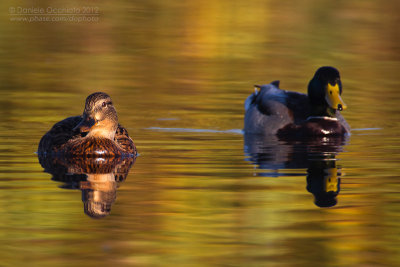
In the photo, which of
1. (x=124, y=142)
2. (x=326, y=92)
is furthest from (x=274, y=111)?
(x=124, y=142)

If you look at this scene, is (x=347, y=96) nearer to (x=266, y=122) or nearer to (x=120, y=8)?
(x=266, y=122)

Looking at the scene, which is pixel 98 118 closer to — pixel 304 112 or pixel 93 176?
pixel 93 176

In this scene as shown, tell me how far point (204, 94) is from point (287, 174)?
6.82 metres

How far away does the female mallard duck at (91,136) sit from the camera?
1057 cm

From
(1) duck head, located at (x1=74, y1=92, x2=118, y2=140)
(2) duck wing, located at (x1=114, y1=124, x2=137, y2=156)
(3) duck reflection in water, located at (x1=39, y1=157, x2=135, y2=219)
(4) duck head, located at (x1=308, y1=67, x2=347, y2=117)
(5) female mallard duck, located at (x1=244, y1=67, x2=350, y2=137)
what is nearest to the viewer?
(3) duck reflection in water, located at (x1=39, y1=157, x2=135, y2=219)

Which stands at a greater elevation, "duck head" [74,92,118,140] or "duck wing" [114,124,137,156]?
"duck head" [74,92,118,140]

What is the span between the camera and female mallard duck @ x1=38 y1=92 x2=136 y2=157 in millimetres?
10570

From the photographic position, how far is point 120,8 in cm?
3366

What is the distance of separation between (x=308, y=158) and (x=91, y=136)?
7.70ft

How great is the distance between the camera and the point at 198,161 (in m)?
10.5

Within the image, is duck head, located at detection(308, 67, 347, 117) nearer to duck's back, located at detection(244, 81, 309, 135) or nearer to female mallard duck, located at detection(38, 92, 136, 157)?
duck's back, located at detection(244, 81, 309, 135)

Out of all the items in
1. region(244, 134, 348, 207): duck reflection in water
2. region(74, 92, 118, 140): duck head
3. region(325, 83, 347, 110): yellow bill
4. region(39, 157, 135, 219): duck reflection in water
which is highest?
region(74, 92, 118, 140): duck head

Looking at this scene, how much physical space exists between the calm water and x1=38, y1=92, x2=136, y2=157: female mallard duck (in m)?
0.31

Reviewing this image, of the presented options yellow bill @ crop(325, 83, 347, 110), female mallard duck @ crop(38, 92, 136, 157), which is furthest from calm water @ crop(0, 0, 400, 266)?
yellow bill @ crop(325, 83, 347, 110)
